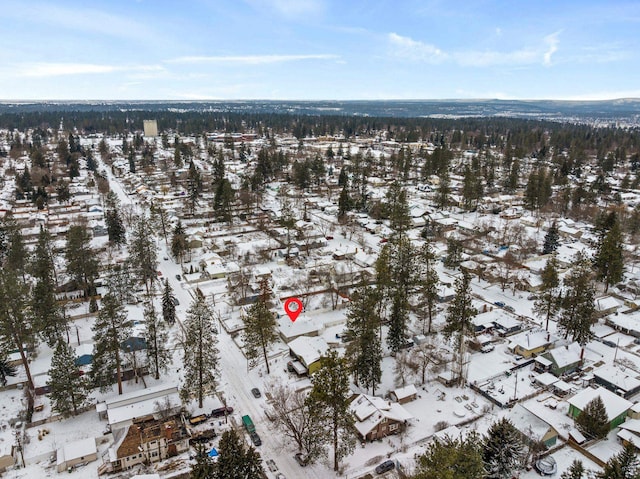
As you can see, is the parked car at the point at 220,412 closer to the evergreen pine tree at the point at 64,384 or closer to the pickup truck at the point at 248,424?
the pickup truck at the point at 248,424

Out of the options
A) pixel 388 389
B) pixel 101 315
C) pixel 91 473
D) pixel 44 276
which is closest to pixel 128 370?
pixel 101 315

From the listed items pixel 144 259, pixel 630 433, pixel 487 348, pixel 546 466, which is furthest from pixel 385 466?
pixel 144 259

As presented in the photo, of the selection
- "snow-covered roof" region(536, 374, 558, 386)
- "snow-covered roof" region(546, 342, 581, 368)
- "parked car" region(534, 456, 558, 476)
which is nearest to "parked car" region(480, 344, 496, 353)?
"snow-covered roof" region(546, 342, 581, 368)

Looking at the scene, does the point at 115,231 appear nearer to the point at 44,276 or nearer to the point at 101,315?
the point at 44,276

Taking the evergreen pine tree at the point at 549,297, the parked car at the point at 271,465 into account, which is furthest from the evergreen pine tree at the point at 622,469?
the evergreen pine tree at the point at 549,297

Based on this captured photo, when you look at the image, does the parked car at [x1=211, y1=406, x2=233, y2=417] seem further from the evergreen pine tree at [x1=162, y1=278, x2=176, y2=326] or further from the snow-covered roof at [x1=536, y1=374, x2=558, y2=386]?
the snow-covered roof at [x1=536, y1=374, x2=558, y2=386]
